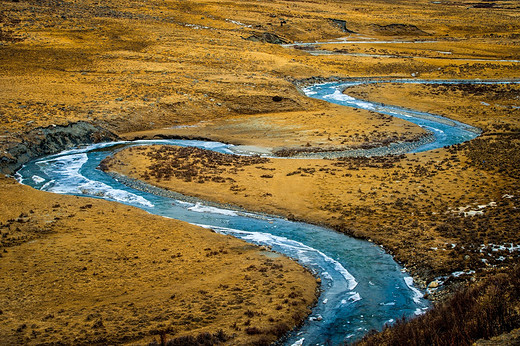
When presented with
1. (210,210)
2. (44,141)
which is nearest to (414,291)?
(210,210)

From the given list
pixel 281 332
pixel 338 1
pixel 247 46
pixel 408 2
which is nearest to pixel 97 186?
pixel 281 332

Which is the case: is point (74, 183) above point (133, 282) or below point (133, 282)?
below

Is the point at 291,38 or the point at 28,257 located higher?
the point at 291,38

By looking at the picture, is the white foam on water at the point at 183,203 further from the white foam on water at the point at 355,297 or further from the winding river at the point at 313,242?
the white foam on water at the point at 355,297

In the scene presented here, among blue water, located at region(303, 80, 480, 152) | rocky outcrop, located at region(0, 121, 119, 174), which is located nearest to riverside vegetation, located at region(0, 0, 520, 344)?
rocky outcrop, located at region(0, 121, 119, 174)

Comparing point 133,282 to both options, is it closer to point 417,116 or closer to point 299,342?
point 299,342

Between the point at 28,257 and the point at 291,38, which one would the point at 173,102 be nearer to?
the point at 28,257
